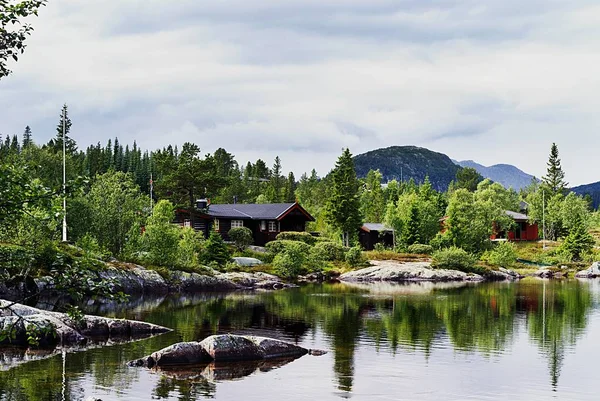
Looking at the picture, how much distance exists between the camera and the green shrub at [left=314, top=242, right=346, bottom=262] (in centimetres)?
7031

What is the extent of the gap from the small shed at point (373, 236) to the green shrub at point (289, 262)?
27.6 metres

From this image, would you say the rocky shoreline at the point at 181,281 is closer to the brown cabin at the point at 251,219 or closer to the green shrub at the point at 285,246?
the green shrub at the point at 285,246

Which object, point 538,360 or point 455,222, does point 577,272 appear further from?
point 538,360

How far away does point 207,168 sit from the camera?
251 feet

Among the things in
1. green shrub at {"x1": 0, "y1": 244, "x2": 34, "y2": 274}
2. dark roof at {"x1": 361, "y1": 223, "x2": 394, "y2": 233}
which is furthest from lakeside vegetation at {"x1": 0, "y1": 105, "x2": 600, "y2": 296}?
dark roof at {"x1": 361, "y1": 223, "x2": 394, "y2": 233}

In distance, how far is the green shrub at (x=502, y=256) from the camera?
243 feet

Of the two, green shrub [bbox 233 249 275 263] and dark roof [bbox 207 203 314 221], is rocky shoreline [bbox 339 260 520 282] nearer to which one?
green shrub [bbox 233 249 275 263]

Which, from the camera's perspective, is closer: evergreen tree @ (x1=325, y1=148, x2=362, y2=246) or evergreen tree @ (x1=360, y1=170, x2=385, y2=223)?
evergreen tree @ (x1=325, y1=148, x2=362, y2=246)

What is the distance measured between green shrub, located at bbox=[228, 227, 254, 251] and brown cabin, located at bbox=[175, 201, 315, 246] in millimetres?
2603

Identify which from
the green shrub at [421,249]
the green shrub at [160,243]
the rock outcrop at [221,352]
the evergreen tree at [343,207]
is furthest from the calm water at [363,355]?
the evergreen tree at [343,207]

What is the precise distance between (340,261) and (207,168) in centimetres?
1845

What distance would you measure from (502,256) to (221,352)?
184ft

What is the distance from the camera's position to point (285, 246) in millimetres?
66500

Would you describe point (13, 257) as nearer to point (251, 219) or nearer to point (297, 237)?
point (297, 237)
